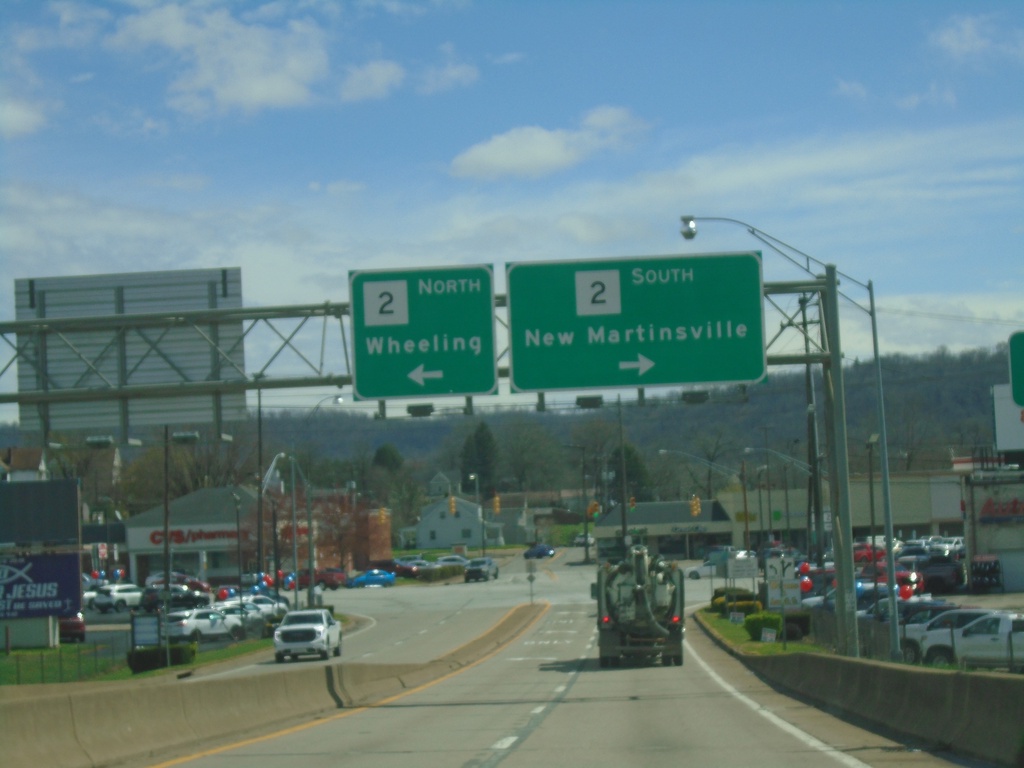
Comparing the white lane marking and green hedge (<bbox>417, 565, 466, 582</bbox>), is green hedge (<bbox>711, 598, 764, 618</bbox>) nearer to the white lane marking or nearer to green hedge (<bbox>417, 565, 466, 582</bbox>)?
the white lane marking

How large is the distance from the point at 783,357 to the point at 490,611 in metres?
44.8

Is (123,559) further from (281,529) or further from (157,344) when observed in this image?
(157,344)

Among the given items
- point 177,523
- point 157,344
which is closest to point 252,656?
point 157,344

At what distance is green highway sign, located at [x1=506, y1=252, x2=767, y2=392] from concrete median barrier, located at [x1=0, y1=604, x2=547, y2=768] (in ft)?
20.4

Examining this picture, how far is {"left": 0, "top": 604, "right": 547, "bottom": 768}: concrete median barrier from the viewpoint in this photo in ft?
36.0

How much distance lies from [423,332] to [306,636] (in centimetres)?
2407

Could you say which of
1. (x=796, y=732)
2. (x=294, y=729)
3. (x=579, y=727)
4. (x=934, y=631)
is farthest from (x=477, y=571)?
(x=796, y=732)

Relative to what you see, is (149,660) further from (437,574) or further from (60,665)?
(437,574)

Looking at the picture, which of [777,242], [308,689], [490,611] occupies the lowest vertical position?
[490,611]

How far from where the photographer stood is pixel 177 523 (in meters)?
90.6

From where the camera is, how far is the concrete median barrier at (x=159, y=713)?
11.0 m

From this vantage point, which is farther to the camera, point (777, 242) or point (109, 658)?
point (109, 658)

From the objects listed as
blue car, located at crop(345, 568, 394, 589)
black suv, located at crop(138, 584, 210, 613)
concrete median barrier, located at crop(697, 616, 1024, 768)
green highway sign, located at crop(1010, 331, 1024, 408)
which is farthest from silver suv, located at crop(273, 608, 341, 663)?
blue car, located at crop(345, 568, 394, 589)

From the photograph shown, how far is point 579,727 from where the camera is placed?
16391 mm
